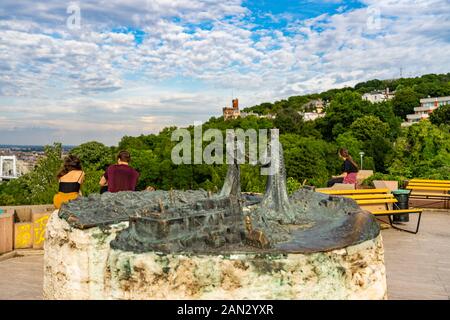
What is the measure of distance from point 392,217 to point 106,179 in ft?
21.9

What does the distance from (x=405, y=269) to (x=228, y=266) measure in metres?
4.12

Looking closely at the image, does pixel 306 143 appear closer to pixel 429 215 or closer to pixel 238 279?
pixel 429 215

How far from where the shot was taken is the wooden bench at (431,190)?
1229cm

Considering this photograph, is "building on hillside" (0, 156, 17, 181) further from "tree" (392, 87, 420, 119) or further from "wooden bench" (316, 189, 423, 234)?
"tree" (392, 87, 420, 119)

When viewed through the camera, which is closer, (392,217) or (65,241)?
(65,241)

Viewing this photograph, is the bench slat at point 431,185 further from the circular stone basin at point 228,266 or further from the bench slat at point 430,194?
the circular stone basin at point 228,266

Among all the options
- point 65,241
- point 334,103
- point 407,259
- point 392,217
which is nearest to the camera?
point 65,241

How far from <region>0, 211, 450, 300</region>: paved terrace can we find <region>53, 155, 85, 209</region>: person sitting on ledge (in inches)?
51.1

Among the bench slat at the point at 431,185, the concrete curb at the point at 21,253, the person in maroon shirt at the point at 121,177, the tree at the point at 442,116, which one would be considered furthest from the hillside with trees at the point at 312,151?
the person in maroon shirt at the point at 121,177

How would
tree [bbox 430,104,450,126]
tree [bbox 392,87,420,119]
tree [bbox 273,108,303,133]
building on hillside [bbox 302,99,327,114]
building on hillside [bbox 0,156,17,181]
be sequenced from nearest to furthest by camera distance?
building on hillside [bbox 0,156,17,181], tree [bbox 430,104,450,126], tree [bbox 273,108,303,133], tree [bbox 392,87,420,119], building on hillside [bbox 302,99,327,114]

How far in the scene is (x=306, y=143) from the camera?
55.6 metres

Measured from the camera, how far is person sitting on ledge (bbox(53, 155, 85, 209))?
7137mm

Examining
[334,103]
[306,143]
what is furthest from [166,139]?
[334,103]

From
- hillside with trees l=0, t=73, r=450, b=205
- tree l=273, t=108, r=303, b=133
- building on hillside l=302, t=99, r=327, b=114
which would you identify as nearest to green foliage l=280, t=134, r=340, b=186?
hillside with trees l=0, t=73, r=450, b=205
